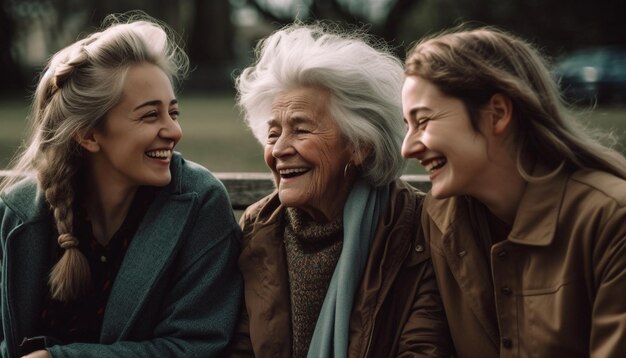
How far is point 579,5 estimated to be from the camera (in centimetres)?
3522

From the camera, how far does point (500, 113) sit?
288cm

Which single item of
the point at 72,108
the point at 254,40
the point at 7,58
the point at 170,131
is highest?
the point at 254,40

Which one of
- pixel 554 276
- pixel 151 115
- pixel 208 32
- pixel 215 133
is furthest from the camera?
pixel 208 32

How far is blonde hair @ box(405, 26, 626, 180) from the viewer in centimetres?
283

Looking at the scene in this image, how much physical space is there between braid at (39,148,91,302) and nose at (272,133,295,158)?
0.86 m

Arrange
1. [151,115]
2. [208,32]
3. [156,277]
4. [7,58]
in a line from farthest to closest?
[208,32]
[7,58]
[151,115]
[156,277]

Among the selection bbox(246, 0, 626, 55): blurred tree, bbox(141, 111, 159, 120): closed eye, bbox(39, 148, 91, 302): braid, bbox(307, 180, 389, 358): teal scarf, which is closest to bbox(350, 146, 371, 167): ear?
bbox(307, 180, 389, 358): teal scarf

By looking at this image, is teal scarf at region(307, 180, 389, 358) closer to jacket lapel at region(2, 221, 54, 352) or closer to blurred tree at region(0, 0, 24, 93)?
jacket lapel at region(2, 221, 54, 352)

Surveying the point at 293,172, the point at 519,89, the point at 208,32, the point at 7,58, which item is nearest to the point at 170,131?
the point at 293,172

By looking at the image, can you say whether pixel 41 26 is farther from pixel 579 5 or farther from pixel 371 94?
pixel 371 94

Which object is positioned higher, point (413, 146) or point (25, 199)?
point (413, 146)

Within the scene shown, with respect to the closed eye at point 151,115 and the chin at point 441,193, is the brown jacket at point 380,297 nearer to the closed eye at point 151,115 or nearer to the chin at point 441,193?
the chin at point 441,193

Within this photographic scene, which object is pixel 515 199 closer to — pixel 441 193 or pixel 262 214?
pixel 441 193

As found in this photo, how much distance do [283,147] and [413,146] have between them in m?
0.58
